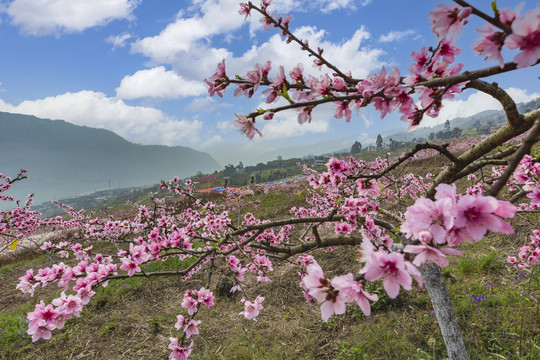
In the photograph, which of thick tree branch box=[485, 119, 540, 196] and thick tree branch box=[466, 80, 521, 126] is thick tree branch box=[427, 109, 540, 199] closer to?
thick tree branch box=[466, 80, 521, 126]

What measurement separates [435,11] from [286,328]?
17.8 feet

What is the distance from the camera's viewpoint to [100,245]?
56.1 feet

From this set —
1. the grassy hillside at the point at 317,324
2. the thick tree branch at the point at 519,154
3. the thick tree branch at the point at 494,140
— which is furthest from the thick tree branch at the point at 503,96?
the grassy hillside at the point at 317,324

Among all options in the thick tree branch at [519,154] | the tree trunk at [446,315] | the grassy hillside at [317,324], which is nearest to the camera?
the thick tree branch at [519,154]

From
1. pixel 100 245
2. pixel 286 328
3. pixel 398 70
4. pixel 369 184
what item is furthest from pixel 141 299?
pixel 100 245

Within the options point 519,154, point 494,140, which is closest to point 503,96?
point 494,140

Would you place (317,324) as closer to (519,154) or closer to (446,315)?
(446,315)

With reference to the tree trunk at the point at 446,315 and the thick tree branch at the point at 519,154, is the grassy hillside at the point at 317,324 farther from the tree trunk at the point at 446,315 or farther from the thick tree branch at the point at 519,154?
the thick tree branch at the point at 519,154

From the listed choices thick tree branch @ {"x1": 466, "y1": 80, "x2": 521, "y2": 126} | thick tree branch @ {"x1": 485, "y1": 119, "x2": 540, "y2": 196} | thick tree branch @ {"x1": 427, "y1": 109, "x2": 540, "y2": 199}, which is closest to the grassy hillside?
thick tree branch @ {"x1": 427, "y1": 109, "x2": 540, "y2": 199}

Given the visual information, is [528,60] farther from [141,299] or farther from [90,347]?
[141,299]

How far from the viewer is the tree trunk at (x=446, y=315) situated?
107 inches

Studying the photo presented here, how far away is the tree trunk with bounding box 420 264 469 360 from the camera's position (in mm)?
2707

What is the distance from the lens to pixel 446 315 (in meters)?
2.72

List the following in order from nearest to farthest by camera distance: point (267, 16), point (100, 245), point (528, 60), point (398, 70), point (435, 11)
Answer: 1. point (528, 60)
2. point (435, 11)
3. point (398, 70)
4. point (267, 16)
5. point (100, 245)
